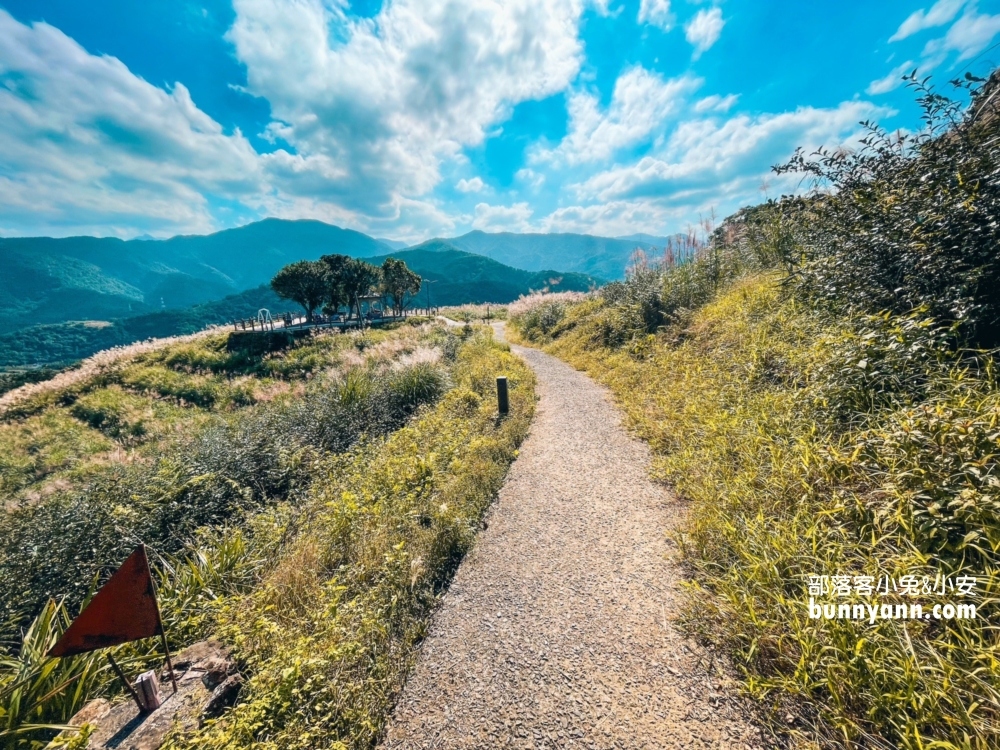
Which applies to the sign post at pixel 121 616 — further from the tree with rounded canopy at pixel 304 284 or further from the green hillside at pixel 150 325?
the green hillside at pixel 150 325

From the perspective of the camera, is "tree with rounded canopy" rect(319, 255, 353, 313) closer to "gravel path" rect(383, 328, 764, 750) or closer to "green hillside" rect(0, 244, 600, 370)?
"gravel path" rect(383, 328, 764, 750)

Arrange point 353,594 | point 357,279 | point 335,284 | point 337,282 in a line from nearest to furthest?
1. point 353,594
2. point 335,284
3. point 337,282
4. point 357,279

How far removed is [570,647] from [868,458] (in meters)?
2.93

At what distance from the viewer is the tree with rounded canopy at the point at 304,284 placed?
34.1m

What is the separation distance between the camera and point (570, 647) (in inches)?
103

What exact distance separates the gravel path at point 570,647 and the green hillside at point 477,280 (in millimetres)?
59204

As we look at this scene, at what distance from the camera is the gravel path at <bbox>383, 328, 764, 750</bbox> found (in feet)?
6.97

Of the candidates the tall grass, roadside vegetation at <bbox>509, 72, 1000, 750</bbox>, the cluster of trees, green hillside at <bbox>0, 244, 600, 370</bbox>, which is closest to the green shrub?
roadside vegetation at <bbox>509, 72, 1000, 750</bbox>

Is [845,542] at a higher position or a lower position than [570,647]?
higher

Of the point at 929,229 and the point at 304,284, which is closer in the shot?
the point at 929,229

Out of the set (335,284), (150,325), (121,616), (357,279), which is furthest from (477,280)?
(121,616)

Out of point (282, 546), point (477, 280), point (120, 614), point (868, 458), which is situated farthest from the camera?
point (477, 280)

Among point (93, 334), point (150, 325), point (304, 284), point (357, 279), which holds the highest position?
point (357, 279)

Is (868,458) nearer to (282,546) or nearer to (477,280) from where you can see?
(282,546)
